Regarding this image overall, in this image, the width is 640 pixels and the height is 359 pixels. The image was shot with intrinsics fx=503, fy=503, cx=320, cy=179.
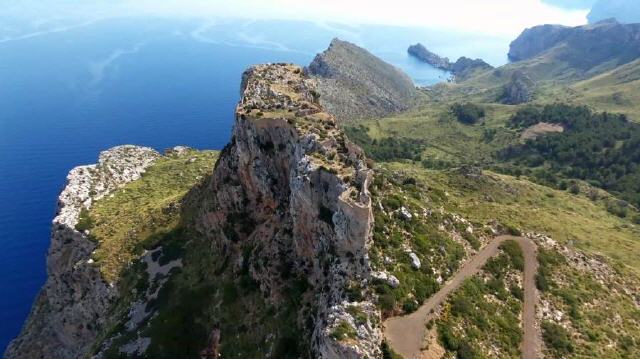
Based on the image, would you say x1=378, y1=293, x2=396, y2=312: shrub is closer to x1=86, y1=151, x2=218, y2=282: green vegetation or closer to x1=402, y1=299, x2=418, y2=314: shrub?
x1=402, y1=299, x2=418, y2=314: shrub

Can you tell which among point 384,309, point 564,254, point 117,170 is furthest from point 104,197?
point 564,254

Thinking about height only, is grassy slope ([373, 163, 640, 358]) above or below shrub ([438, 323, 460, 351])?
below

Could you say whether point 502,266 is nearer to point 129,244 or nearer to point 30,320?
point 129,244

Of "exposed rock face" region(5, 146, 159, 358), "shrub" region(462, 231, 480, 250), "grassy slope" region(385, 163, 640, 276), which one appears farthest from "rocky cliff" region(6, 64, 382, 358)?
"grassy slope" region(385, 163, 640, 276)

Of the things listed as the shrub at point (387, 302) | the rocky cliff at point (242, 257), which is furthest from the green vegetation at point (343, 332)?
the shrub at point (387, 302)

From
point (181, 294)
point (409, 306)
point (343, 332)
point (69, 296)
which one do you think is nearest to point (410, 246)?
point (409, 306)

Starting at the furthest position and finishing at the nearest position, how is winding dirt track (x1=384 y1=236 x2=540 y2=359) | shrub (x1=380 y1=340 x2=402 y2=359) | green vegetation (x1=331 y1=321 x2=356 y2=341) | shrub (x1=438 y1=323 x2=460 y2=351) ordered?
1. shrub (x1=438 y1=323 x2=460 y2=351)
2. winding dirt track (x1=384 y1=236 x2=540 y2=359)
3. shrub (x1=380 y1=340 x2=402 y2=359)
4. green vegetation (x1=331 y1=321 x2=356 y2=341)
